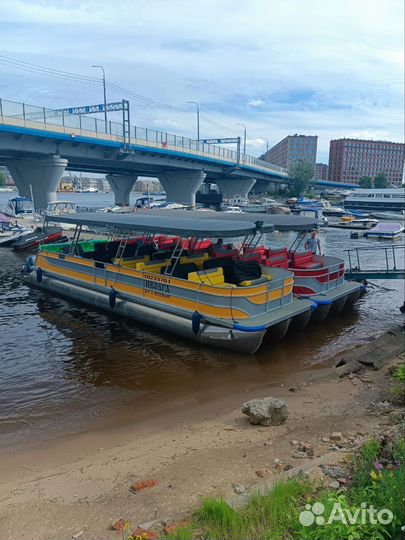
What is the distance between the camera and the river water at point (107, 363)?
334 inches

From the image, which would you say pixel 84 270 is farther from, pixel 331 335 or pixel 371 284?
pixel 371 284

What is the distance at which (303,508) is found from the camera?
3.83 metres

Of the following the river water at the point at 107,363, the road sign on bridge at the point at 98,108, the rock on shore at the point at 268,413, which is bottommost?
the river water at the point at 107,363

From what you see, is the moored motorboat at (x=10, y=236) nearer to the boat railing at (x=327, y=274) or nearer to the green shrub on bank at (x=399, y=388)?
the boat railing at (x=327, y=274)

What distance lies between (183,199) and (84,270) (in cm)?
5350

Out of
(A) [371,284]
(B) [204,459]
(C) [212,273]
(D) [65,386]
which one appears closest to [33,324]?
(D) [65,386]

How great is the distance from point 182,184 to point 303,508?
215 feet

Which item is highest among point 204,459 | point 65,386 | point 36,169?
point 36,169

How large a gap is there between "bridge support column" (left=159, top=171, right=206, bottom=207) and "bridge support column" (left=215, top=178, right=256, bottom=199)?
67.9ft

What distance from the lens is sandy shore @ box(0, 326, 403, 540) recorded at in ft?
15.4

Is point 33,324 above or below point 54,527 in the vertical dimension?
below

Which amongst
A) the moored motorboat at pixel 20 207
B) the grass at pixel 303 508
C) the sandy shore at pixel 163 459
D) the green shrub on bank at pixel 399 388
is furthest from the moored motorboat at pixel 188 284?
the moored motorboat at pixel 20 207

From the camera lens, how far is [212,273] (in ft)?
41.4

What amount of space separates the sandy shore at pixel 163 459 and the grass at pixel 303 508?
0.69 m
